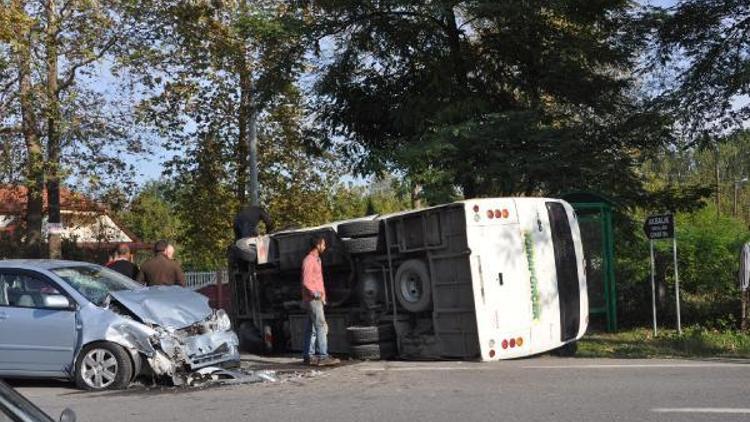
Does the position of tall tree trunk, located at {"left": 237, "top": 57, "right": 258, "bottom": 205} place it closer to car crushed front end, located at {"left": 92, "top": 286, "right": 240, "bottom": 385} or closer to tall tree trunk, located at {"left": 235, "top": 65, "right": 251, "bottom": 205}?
tall tree trunk, located at {"left": 235, "top": 65, "right": 251, "bottom": 205}

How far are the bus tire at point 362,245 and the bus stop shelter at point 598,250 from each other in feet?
15.3

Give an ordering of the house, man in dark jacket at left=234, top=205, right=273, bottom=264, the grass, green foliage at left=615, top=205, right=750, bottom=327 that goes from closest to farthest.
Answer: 1. the grass
2. man in dark jacket at left=234, top=205, right=273, bottom=264
3. green foliage at left=615, top=205, right=750, bottom=327
4. the house

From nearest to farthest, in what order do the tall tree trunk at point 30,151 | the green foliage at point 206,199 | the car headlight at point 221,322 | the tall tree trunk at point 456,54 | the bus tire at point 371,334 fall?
the car headlight at point 221,322 < the bus tire at point 371,334 < the tall tree trunk at point 456,54 < the tall tree trunk at point 30,151 < the green foliage at point 206,199

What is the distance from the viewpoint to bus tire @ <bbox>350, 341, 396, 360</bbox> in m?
11.2

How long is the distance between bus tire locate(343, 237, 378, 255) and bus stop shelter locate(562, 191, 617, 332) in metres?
4.65

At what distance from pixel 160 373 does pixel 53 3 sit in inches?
557

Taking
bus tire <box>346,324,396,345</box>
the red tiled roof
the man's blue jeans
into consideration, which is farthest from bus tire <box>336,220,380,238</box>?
the red tiled roof

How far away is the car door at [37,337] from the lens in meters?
9.52

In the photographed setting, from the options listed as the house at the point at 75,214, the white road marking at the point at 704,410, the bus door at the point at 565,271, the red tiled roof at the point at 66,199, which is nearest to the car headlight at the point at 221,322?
the bus door at the point at 565,271

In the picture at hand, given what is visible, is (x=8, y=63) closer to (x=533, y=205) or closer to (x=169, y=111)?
(x=169, y=111)

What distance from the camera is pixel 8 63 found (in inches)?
752

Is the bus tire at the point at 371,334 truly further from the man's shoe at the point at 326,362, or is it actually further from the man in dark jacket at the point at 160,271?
the man in dark jacket at the point at 160,271

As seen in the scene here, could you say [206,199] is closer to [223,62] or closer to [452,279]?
[223,62]

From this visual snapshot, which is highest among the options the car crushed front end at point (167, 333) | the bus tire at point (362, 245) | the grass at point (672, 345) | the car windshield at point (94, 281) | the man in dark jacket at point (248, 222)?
the man in dark jacket at point (248, 222)
